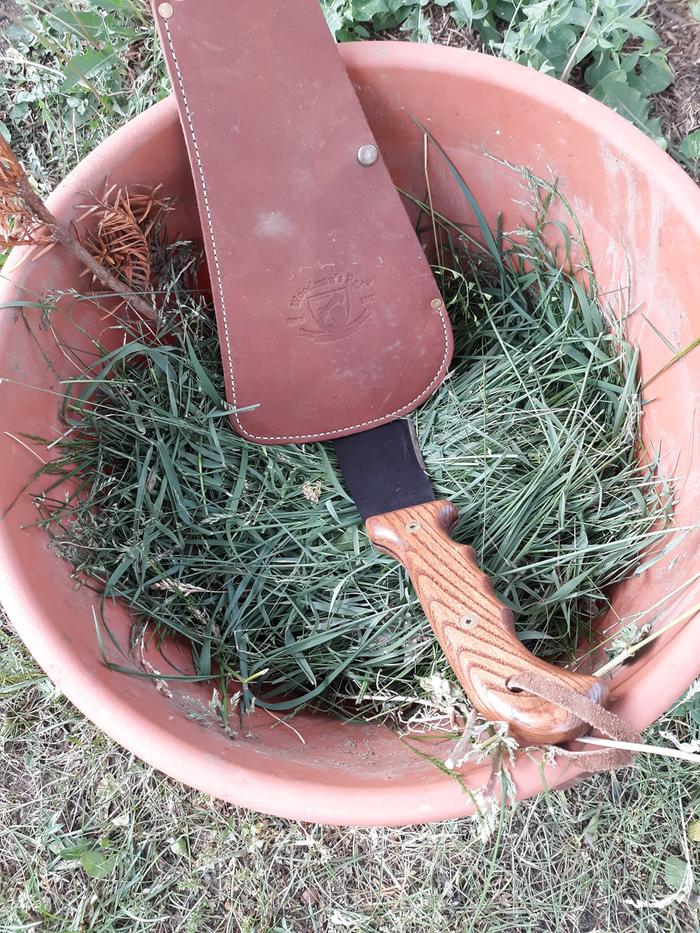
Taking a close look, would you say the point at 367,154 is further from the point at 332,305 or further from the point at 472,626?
the point at 472,626

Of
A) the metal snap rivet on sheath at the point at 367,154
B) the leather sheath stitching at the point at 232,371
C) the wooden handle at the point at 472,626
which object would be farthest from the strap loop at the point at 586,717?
the metal snap rivet on sheath at the point at 367,154

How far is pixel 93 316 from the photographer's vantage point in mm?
835

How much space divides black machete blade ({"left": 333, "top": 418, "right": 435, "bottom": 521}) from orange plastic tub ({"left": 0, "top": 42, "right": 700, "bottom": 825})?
0.85ft

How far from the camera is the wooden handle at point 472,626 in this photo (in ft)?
2.03

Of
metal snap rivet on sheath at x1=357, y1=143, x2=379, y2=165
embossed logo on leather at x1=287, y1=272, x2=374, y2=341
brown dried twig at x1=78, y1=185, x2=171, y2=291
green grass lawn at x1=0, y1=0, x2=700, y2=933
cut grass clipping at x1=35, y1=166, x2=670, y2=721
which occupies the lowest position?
green grass lawn at x1=0, y1=0, x2=700, y2=933

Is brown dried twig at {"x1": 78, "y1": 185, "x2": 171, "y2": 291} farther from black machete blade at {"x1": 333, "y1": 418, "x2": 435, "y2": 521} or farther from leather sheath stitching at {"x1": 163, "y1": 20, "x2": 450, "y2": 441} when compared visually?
black machete blade at {"x1": 333, "y1": 418, "x2": 435, "y2": 521}

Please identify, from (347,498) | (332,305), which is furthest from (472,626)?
(332,305)

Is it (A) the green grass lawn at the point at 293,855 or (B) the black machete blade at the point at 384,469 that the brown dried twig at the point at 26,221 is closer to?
(B) the black machete blade at the point at 384,469

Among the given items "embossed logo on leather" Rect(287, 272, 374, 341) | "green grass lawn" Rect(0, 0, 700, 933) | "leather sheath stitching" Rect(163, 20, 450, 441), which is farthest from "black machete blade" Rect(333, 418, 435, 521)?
"green grass lawn" Rect(0, 0, 700, 933)

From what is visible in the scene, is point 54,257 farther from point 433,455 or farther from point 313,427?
point 433,455

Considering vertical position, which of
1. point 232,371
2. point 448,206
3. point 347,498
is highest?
point 448,206

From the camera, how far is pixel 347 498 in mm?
930

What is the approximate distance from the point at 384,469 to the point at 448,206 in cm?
36

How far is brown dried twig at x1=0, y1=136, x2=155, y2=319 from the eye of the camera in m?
0.69
